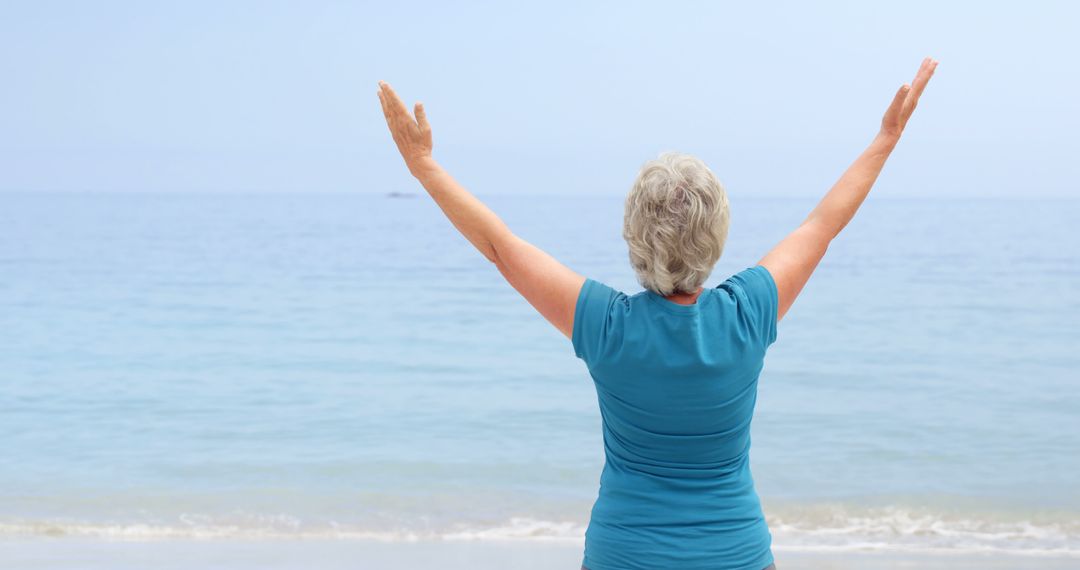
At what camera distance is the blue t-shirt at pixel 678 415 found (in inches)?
76.4

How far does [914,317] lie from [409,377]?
8984 millimetres

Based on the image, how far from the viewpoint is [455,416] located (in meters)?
9.66

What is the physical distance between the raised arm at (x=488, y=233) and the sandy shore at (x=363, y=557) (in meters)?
3.47

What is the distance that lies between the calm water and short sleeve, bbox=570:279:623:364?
14.0 ft

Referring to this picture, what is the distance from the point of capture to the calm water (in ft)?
21.9

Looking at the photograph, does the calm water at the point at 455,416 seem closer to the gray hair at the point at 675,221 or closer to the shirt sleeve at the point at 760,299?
the shirt sleeve at the point at 760,299

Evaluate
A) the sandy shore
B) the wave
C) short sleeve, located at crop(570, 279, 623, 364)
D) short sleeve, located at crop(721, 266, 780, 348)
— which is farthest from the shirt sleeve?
the wave

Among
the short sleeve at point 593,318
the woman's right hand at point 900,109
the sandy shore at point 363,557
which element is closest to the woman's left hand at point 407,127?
the short sleeve at point 593,318

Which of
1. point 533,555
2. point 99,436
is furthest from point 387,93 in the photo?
point 99,436

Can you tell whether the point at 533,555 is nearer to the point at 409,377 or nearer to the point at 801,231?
the point at 801,231

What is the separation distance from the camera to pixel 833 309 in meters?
18.2

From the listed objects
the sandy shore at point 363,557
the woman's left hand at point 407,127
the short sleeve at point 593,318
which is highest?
the woman's left hand at point 407,127

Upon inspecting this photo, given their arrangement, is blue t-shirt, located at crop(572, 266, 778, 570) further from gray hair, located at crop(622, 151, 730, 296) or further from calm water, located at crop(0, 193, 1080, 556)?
calm water, located at crop(0, 193, 1080, 556)

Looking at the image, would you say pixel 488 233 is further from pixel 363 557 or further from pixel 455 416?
pixel 455 416
